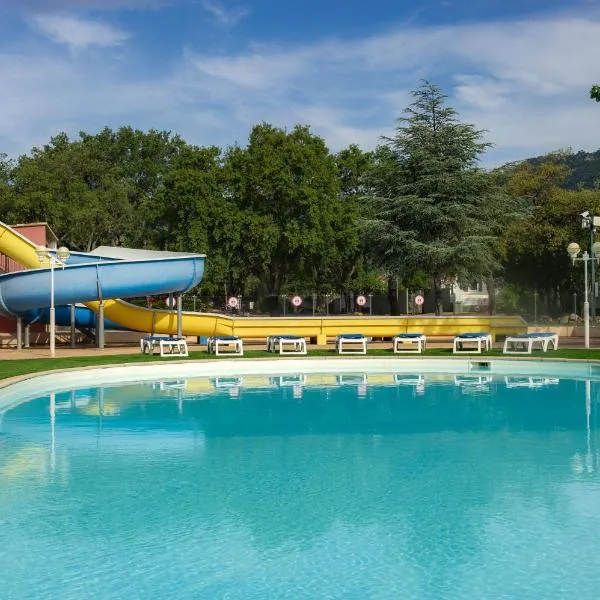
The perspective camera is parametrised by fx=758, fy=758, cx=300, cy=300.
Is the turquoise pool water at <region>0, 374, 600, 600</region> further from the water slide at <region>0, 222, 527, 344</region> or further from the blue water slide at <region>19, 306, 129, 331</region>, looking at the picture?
the blue water slide at <region>19, 306, 129, 331</region>

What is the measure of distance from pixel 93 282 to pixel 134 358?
3.32 meters

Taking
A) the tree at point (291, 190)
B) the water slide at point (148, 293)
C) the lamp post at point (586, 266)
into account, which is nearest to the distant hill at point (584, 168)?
the tree at point (291, 190)

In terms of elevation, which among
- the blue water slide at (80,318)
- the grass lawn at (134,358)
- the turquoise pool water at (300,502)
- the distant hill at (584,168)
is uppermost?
the distant hill at (584,168)

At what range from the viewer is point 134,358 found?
20344mm

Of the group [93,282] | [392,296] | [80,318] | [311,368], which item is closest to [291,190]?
[392,296]

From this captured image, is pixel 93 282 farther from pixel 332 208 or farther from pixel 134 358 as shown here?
pixel 332 208

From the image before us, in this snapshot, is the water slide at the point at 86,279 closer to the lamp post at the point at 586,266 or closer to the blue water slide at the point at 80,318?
the blue water slide at the point at 80,318

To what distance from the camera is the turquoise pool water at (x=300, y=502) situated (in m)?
Answer: 5.42

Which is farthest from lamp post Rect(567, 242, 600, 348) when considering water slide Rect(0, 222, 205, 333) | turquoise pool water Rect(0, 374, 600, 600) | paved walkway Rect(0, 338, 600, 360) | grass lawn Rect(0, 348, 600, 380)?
water slide Rect(0, 222, 205, 333)

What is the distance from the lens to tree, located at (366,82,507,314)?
28.5 m

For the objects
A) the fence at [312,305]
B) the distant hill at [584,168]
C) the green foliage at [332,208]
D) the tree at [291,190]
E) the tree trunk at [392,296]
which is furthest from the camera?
the distant hill at [584,168]

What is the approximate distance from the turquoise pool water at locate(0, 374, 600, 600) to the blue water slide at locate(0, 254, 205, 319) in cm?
891

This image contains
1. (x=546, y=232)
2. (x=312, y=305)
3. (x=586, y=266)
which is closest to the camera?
(x=586, y=266)

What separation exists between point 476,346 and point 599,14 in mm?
10783
